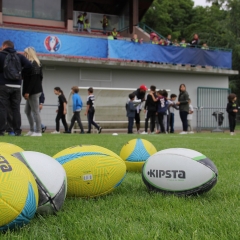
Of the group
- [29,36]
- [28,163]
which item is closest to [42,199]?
[28,163]

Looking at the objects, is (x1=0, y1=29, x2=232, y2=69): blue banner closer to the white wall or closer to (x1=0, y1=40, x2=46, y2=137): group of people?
the white wall

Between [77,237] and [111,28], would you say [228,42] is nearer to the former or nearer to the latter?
[111,28]

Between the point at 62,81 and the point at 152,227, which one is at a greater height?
the point at 62,81

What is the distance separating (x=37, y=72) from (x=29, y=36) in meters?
11.1

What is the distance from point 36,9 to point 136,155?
22.8 meters

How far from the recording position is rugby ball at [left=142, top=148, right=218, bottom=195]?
3.00m

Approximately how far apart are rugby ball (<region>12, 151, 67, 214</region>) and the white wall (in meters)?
17.8

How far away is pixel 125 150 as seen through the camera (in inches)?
185

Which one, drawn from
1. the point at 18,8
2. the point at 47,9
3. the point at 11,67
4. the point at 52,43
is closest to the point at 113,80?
the point at 52,43

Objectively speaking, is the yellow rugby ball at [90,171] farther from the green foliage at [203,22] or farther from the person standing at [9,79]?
the green foliage at [203,22]

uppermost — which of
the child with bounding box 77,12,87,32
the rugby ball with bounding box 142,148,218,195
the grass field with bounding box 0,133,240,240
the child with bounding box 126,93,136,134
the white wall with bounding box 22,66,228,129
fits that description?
the child with bounding box 77,12,87,32

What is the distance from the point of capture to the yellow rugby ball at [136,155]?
14.9 feet

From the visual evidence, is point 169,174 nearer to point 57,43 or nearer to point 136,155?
point 136,155

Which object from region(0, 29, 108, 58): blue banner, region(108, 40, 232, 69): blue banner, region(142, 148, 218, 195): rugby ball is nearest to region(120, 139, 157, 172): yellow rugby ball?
region(142, 148, 218, 195): rugby ball
